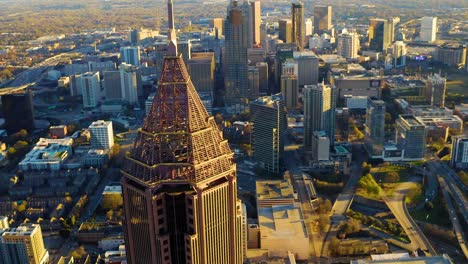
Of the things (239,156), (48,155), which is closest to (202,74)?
(239,156)

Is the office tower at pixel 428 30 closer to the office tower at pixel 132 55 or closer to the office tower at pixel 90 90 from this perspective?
the office tower at pixel 132 55

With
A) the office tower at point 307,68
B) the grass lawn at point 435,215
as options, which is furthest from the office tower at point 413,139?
the office tower at point 307,68

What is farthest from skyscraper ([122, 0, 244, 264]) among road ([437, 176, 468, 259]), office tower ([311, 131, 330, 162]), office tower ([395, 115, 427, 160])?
office tower ([395, 115, 427, 160])

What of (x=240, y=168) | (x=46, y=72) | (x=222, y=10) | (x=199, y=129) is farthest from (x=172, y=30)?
(x=222, y=10)

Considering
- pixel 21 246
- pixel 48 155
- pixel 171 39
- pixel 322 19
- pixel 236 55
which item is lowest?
pixel 21 246

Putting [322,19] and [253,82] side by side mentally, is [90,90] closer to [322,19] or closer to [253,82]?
[253,82]

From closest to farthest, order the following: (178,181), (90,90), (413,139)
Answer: (178,181), (413,139), (90,90)

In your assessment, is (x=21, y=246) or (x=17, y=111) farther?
(x=17, y=111)
